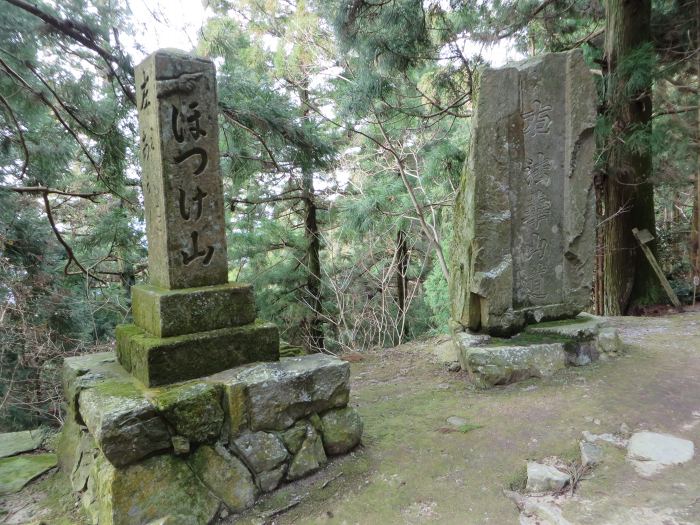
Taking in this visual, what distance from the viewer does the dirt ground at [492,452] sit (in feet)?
6.46

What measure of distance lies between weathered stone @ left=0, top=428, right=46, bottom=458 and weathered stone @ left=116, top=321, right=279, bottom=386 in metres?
1.32

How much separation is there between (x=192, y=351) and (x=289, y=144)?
2.94m

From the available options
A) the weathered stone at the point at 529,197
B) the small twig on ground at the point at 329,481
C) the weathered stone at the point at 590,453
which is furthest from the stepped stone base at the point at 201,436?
the weathered stone at the point at 529,197

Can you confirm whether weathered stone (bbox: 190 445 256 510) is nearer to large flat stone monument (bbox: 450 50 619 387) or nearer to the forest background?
the forest background

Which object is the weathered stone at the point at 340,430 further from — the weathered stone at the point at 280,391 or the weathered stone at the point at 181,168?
the weathered stone at the point at 181,168

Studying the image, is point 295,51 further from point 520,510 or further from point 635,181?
point 520,510

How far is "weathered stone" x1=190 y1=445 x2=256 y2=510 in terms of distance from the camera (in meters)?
2.12

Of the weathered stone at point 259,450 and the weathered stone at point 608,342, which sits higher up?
the weathered stone at point 608,342

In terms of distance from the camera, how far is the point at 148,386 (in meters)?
2.23

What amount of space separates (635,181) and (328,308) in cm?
595

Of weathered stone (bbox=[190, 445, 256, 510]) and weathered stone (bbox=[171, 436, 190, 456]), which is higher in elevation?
weathered stone (bbox=[171, 436, 190, 456])

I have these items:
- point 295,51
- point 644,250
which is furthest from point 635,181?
point 295,51

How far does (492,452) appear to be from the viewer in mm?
2482

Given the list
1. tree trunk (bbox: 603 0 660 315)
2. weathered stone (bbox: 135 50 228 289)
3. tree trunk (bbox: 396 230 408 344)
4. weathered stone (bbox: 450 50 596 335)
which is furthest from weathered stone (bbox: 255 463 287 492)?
tree trunk (bbox: 396 230 408 344)
